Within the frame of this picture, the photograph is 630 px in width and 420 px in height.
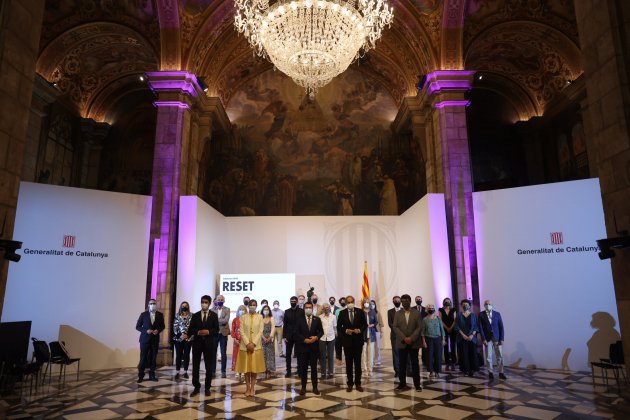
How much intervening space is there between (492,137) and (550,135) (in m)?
2.01

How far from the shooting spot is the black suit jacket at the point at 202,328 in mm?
7199

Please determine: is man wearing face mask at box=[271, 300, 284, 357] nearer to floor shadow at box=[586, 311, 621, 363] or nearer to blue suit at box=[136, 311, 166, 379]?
blue suit at box=[136, 311, 166, 379]

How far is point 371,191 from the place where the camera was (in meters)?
15.8

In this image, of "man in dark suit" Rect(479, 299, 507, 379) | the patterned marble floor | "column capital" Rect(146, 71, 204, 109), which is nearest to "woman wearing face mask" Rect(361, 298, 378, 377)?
the patterned marble floor

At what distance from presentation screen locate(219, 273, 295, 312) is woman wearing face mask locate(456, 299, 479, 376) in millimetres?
5106

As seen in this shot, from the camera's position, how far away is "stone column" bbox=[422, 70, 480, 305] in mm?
10719

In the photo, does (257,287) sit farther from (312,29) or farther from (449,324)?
(312,29)

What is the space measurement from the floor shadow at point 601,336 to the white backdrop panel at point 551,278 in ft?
0.05

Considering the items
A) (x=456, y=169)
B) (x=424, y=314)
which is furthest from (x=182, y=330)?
(x=456, y=169)

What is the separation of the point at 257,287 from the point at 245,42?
7.94m

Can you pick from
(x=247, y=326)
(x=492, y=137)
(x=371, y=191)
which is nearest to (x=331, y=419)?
(x=247, y=326)

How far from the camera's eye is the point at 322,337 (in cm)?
820

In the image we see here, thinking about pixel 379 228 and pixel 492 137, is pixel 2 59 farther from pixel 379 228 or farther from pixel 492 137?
pixel 492 137

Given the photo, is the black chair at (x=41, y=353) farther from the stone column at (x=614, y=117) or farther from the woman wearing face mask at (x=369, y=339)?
the stone column at (x=614, y=117)
